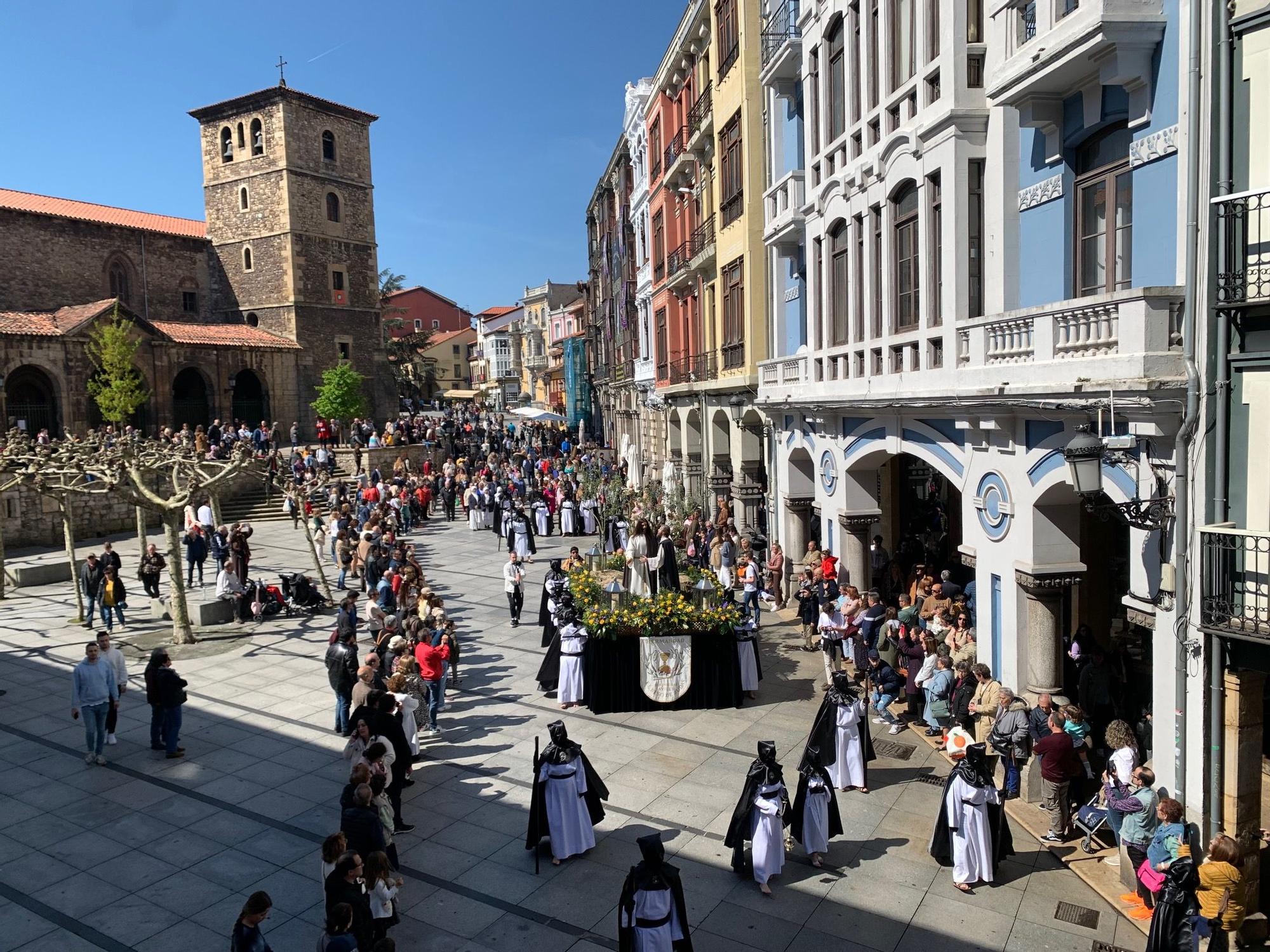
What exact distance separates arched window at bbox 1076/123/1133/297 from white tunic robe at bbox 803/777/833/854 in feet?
20.8

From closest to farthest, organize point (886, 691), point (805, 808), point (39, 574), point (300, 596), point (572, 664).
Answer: point (805, 808) < point (886, 691) < point (572, 664) < point (300, 596) < point (39, 574)

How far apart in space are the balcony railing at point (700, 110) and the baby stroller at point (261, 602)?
16.6 meters

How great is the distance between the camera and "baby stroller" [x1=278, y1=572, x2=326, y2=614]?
20.5 meters

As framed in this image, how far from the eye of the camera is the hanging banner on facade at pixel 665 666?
536 inches

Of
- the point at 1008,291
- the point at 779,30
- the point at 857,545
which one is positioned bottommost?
the point at 857,545

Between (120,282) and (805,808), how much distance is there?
48534 mm

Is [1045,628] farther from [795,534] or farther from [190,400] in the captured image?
[190,400]

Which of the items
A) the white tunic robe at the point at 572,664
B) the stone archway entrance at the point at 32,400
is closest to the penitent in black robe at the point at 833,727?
the white tunic robe at the point at 572,664

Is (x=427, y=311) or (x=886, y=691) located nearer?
(x=886, y=691)

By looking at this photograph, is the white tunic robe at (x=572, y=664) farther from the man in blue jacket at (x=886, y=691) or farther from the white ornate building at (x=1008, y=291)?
the white ornate building at (x=1008, y=291)

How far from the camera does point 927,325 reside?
522 inches

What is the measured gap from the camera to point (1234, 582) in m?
8.23

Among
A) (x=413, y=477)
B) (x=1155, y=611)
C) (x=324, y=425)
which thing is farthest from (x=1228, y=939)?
(x=324, y=425)

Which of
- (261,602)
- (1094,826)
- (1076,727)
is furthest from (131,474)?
(1094,826)
